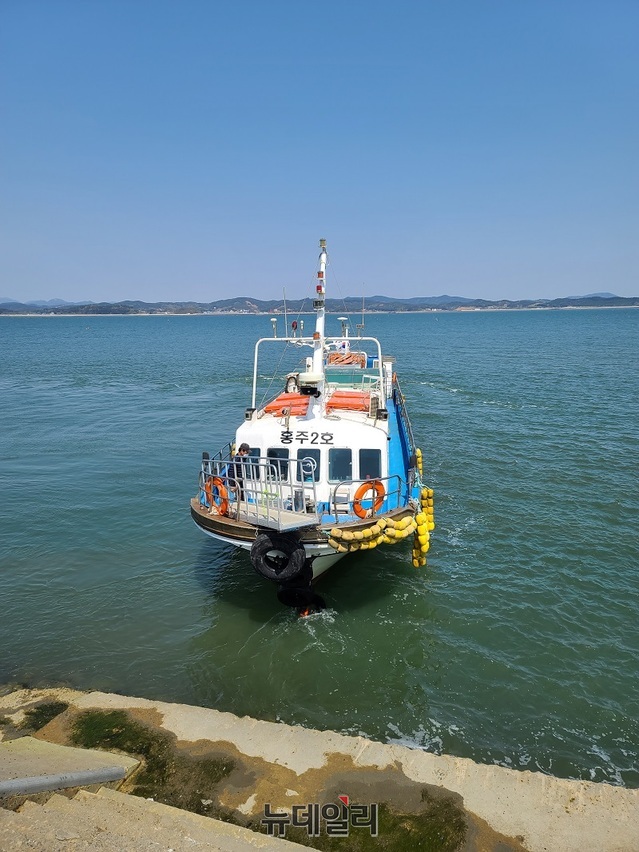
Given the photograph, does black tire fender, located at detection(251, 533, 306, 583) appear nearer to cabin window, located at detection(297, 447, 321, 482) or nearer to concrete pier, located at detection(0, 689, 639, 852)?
cabin window, located at detection(297, 447, 321, 482)

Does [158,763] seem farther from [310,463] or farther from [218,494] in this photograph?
[310,463]

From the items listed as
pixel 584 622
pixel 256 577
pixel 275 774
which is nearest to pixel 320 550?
pixel 256 577

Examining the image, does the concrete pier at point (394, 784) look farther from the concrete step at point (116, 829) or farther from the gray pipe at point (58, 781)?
the gray pipe at point (58, 781)

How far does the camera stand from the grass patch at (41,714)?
8586 mm

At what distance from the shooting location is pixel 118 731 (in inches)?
324

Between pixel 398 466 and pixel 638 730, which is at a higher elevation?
pixel 398 466

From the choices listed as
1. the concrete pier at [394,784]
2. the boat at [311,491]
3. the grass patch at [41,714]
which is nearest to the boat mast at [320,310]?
the boat at [311,491]

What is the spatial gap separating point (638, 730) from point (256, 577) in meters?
8.82

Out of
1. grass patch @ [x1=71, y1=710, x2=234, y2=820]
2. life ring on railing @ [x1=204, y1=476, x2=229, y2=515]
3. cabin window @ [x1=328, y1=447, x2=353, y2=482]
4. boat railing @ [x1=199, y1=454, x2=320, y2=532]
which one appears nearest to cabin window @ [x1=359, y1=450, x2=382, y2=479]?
cabin window @ [x1=328, y1=447, x2=353, y2=482]

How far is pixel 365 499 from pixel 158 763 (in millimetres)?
6255

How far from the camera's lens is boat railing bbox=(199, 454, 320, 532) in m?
10.9

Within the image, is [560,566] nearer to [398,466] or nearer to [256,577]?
[398,466]

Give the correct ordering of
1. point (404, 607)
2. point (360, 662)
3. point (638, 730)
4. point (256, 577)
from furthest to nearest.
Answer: point (256, 577) → point (404, 607) → point (360, 662) → point (638, 730)

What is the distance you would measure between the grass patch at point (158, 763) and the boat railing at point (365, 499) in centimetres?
505
